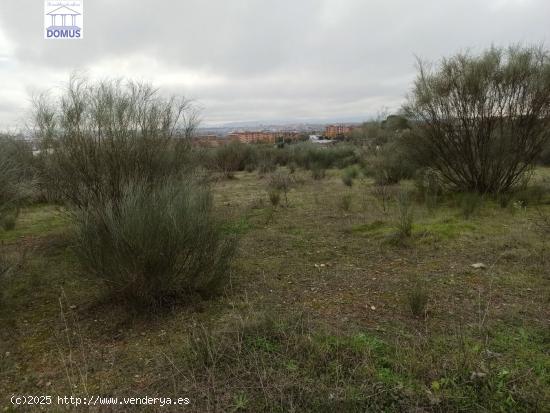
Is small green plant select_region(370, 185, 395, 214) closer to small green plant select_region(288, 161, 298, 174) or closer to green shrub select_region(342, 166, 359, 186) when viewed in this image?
green shrub select_region(342, 166, 359, 186)

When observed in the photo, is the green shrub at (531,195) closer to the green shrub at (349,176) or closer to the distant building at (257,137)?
the green shrub at (349,176)

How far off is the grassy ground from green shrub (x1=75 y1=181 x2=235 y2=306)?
0.24 metres

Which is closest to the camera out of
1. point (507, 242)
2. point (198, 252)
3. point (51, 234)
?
point (198, 252)

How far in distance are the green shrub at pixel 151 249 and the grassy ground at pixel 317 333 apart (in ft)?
0.79

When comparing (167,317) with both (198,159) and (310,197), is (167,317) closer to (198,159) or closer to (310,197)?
(198,159)

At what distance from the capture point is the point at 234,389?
8.93ft

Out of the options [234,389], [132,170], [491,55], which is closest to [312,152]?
[491,55]

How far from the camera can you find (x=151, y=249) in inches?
156

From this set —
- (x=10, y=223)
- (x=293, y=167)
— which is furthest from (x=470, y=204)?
(x=293, y=167)

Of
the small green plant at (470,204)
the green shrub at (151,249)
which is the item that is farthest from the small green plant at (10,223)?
the small green plant at (470,204)

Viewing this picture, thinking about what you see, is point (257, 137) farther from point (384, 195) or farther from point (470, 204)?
point (470, 204)

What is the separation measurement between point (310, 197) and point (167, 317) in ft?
29.6

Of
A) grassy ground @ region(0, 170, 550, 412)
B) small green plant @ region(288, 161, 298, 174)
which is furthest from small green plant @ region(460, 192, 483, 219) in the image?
small green plant @ region(288, 161, 298, 174)

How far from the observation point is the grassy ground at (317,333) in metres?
2.65
